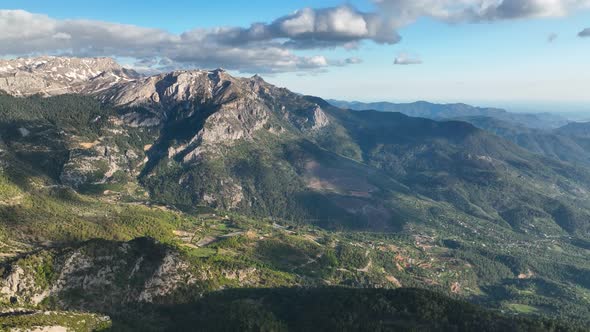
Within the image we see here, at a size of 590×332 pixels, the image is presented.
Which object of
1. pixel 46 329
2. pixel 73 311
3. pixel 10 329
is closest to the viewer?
pixel 10 329

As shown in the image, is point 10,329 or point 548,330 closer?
point 10,329

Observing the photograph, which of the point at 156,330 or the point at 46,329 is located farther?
the point at 156,330

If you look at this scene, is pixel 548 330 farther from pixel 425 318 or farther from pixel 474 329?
pixel 425 318

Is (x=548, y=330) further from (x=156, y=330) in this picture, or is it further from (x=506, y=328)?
(x=156, y=330)

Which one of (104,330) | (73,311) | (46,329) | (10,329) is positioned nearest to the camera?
(10,329)

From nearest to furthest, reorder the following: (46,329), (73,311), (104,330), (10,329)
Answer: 1. (10,329)
2. (46,329)
3. (104,330)
4. (73,311)

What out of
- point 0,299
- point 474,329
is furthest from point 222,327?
point 474,329

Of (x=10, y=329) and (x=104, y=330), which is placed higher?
(x=10, y=329)

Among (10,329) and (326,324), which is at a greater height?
(10,329)

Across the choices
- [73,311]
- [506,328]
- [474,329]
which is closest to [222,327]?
[73,311]
